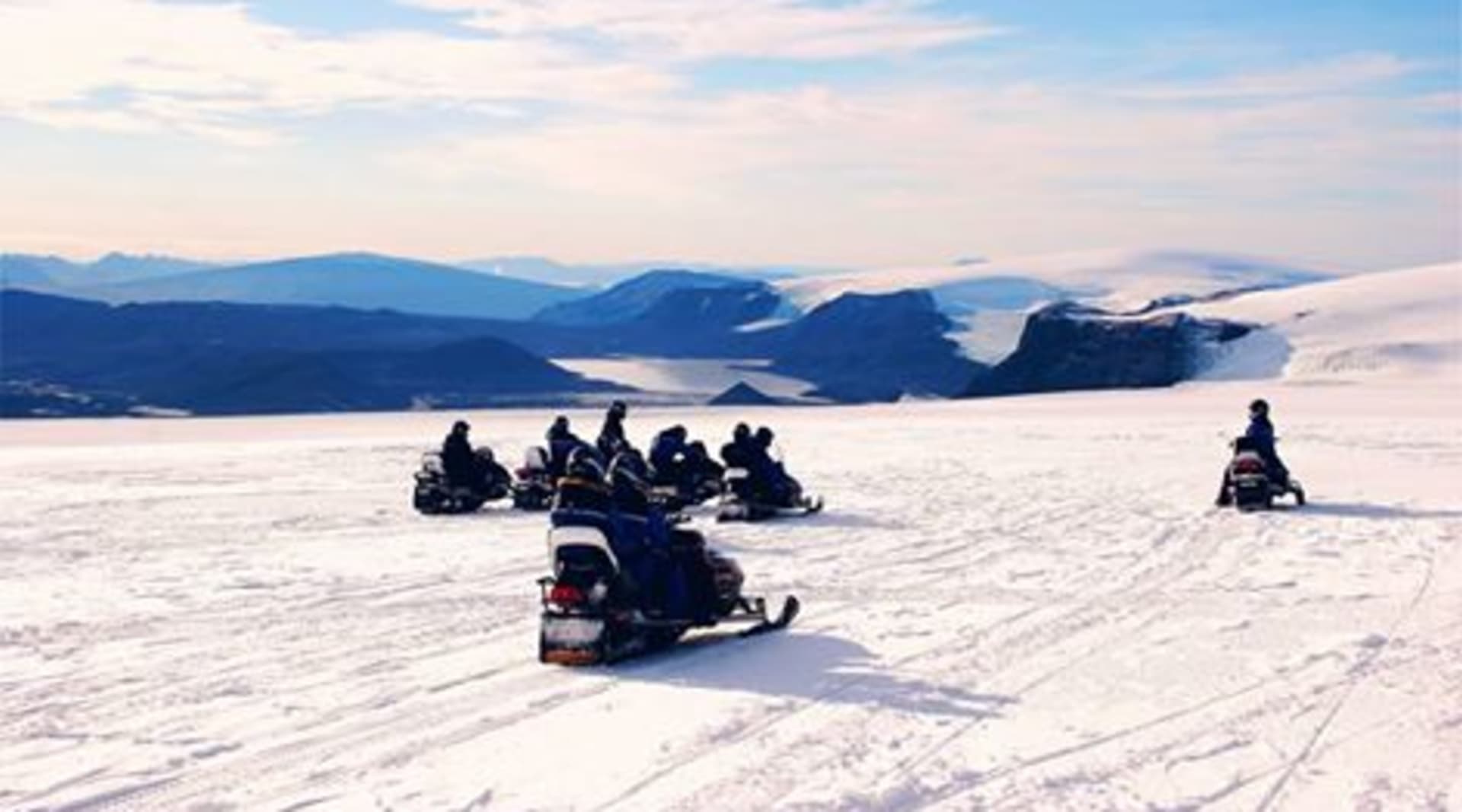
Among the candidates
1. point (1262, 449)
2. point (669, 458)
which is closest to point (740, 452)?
point (669, 458)

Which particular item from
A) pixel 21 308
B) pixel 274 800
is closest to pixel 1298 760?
pixel 274 800

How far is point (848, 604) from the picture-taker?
48.2ft

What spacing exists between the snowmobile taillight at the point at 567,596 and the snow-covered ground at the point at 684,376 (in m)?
99.6

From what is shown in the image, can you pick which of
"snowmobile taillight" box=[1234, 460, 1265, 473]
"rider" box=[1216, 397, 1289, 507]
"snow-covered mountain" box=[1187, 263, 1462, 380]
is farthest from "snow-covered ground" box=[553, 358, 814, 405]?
"snowmobile taillight" box=[1234, 460, 1265, 473]

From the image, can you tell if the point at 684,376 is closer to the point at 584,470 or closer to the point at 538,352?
the point at 538,352

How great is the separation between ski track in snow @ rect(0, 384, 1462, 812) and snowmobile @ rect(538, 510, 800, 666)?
214 mm

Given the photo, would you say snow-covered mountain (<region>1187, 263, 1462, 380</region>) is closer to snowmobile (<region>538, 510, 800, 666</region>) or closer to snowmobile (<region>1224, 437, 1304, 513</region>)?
snowmobile (<region>1224, 437, 1304, 513</region>)

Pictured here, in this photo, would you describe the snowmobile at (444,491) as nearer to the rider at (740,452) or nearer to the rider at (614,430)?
the rider at (614,430)

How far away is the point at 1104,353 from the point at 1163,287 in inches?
4310

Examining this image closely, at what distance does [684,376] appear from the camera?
145 m

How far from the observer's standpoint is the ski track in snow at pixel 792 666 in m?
8.61

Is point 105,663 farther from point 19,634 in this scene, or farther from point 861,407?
point 861,407

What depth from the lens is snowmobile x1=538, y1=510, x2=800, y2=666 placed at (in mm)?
11648

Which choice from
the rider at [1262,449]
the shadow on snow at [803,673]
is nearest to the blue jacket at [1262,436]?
the rider at [1262,449]
